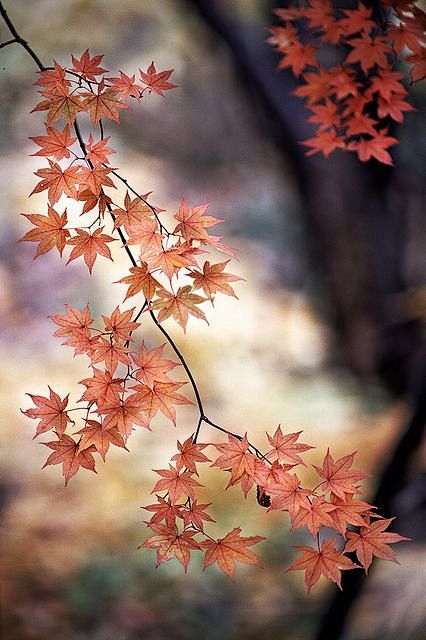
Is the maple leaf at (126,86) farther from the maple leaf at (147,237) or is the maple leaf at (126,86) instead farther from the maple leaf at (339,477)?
the maple leaf at (339,477)

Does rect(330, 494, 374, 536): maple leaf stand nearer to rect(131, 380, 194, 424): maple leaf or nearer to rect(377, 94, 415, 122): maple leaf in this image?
rect(131, 380, 194, 424): maple leaf

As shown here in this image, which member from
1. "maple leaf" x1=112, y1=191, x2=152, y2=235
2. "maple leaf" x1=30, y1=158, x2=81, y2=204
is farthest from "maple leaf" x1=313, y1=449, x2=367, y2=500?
"maple leaf" x1=30, y1=158, x2=81, y2=204

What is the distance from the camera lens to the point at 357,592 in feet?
7.18

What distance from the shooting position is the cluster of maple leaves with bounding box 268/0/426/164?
5.34ft

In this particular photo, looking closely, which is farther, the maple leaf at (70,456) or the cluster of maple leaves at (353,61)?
the cluster of maple leaves at (353,61)

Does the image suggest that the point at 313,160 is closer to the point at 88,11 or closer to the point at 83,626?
the point at 88,11

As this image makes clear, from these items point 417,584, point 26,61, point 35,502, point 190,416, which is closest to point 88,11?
point 26,61

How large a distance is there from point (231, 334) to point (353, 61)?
94cm

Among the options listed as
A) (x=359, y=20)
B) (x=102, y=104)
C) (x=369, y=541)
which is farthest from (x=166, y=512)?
(x=359, y=20)

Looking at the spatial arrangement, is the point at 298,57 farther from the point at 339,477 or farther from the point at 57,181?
the point at 339,477

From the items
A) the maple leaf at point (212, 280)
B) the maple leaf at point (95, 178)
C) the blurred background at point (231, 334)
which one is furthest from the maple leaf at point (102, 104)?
the blurred background at point (231, 334)

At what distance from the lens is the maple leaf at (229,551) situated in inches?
48.1

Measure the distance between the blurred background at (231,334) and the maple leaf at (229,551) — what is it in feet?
2.72

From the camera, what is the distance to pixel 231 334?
2.11 meters
